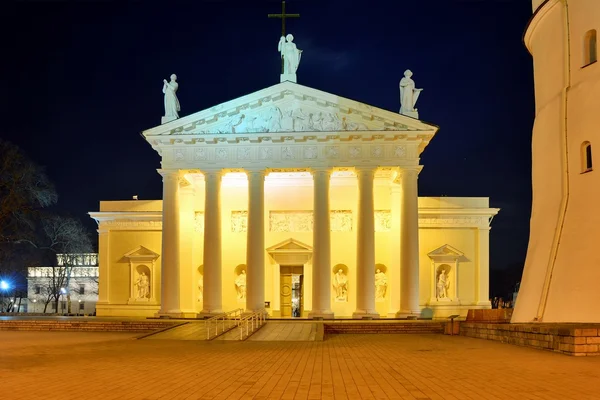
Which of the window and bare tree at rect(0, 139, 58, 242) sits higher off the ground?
the window

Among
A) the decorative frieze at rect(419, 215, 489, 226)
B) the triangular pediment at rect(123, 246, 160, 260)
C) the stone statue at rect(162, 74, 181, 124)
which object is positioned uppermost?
the stone statue at rect(162, 74, 181, 124)

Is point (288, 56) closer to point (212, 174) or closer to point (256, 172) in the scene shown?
point (256, 172)

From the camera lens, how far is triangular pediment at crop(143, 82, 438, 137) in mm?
35094

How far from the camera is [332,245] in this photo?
39844mm

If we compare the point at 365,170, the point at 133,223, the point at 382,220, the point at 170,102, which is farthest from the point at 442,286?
the point at 133,223

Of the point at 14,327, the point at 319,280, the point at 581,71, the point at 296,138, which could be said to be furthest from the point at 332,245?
the point at 581,71

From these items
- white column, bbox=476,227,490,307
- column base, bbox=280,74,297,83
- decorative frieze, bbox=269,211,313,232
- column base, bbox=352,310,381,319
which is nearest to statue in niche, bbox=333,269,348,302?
decorative frieze, bbox=269,211,313,232

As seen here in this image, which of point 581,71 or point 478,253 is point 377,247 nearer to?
point 478,253

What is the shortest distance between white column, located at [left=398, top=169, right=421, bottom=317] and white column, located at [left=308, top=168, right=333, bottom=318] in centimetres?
377

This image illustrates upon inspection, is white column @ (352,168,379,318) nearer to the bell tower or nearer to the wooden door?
the wooden door

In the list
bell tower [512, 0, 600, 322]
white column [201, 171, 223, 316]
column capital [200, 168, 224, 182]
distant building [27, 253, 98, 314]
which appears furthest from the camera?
distant building [27, 253, 98, 314]

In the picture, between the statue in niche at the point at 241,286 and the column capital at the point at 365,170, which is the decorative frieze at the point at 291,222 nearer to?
the statue in niche at the point at 241,286

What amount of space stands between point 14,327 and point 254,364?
745 inches

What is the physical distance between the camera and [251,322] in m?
29.8
